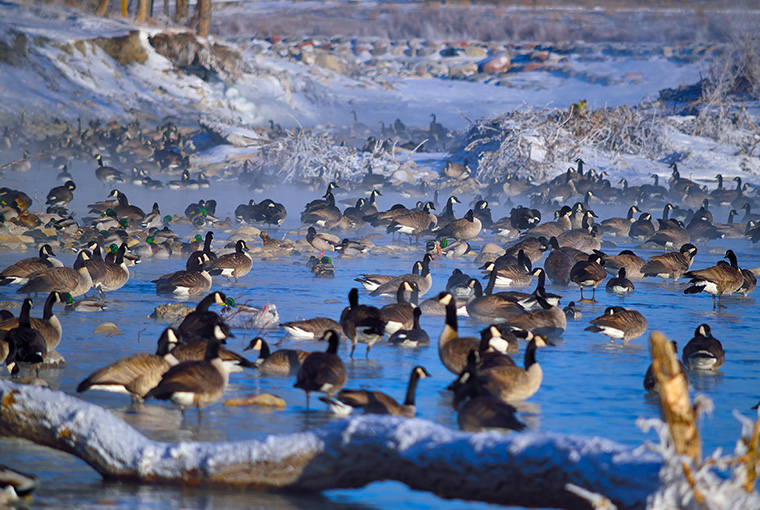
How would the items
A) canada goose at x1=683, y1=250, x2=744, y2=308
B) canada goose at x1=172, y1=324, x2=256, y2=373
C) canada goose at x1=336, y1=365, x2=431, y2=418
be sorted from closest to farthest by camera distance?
1. canada goose at x1=336, y1=365, x2=431, y2=418
2. canada goose at x1=172, y1=324, x2=256, y2=373
3. canada goose at x1=683, y1=250, x2=744, y2=308

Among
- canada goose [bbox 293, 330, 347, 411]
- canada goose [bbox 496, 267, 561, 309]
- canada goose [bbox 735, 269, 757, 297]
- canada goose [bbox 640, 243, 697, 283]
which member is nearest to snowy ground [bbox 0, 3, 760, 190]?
canada goose [bbox 640, 243, 697, 283]

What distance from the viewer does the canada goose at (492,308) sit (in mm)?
13461

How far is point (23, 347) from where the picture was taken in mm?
9531

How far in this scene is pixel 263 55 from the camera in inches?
2239

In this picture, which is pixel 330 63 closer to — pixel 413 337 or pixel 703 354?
pixel 413 337

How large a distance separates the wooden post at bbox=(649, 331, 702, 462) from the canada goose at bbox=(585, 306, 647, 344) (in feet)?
23.8

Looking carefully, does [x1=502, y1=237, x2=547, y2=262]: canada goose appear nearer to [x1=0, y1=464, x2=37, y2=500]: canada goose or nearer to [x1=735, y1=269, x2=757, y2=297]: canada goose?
[x1=735, y1=269, x2=757, y2=297]: canada goose

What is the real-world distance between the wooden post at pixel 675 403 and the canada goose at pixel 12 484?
4.38 m

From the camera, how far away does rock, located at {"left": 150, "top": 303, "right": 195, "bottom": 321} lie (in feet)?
43.4

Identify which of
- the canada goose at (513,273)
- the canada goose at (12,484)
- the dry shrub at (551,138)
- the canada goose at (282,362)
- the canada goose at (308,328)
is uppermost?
the dry shrub at (551,138)

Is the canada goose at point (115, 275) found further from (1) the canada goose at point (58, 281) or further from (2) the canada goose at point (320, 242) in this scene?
(2) the canada goose at point (320, 242)

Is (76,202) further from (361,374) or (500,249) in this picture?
(361,374)

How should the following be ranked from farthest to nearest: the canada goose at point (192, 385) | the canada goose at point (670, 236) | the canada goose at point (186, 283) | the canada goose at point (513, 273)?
the canada goose at point (670, 236) < the canada goose at point (513, 273) < the canada goose at point (186, 283) < the canada goose at point (192, 385)

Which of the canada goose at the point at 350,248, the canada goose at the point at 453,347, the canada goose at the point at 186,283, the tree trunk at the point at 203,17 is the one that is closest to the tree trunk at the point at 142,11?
the tree trunk at the point at 203,17
